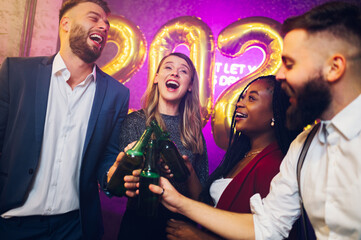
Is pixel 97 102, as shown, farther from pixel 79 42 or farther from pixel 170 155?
pixel 170 155

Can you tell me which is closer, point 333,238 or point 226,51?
point 333,238

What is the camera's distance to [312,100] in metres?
0.93

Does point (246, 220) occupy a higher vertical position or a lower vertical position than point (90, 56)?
lower

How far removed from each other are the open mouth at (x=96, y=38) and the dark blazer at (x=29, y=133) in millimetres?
295

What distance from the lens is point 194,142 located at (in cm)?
174

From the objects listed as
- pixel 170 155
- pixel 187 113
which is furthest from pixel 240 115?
pixel 170 155

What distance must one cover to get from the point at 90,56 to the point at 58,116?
0.45 meters

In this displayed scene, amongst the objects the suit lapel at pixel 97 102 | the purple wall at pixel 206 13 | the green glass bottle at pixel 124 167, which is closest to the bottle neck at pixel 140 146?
the green glass bottle at pixel 124 167

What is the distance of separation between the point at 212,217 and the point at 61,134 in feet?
3.26

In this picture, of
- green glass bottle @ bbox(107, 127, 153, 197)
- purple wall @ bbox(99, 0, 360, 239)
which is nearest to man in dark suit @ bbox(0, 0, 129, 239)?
green glass bottle @ bbox(107, 127, 153, 197)

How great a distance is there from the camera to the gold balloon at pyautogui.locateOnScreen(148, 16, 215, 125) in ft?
7.95

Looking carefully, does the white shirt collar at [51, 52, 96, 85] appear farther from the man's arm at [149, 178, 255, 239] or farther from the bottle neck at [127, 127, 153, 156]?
the man's arm at [149, 178, 255, 239]

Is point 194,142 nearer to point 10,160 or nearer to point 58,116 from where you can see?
point 58,116

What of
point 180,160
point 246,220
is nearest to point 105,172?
point 180,160
